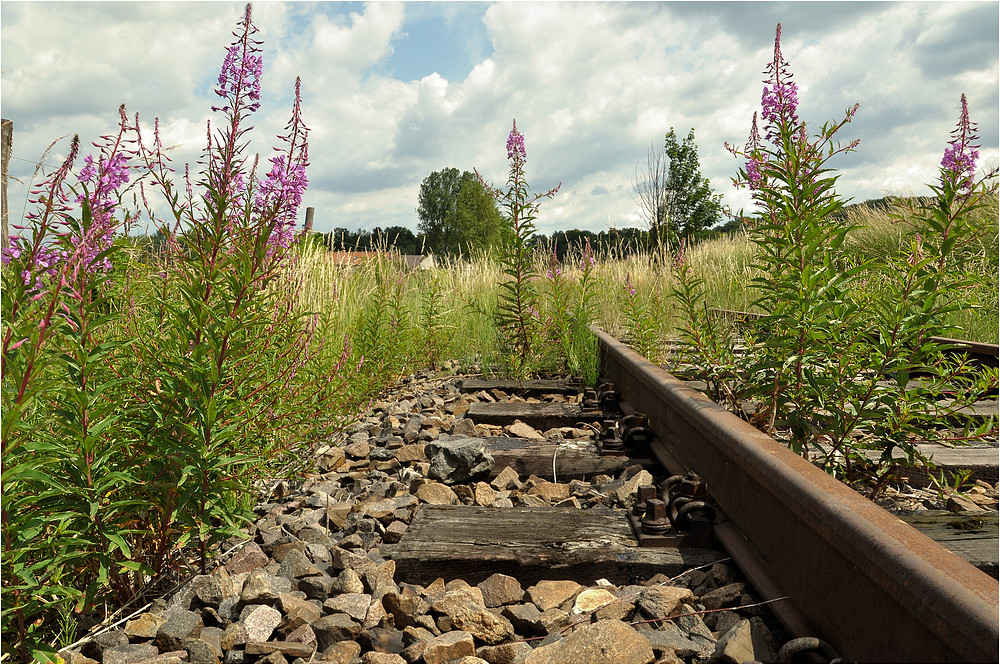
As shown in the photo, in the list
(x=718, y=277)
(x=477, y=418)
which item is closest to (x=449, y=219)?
(x=718, y=277)

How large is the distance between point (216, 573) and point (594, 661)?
50.0 inches

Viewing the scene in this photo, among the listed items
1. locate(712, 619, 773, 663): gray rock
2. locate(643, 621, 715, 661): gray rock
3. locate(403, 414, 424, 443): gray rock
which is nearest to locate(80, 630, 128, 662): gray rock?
locate(643, 621, 715, 661): gray rock

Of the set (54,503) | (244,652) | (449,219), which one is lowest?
(244,652)

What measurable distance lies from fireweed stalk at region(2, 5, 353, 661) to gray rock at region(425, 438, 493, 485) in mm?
946

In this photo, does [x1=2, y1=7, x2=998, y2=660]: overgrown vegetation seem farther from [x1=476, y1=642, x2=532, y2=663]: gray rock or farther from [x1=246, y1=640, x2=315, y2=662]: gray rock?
[x1=476, y1=642, x2=532, y2=663]: gray rock

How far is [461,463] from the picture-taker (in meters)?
3.34

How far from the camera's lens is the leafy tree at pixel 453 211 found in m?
68.2

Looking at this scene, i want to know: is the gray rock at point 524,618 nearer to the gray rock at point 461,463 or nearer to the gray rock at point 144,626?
the gray rock at point 144,626

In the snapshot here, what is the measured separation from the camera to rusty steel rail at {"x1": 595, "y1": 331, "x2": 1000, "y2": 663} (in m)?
1.20

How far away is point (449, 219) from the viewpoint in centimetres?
7625

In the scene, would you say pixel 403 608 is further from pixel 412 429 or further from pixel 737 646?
pixel 412 429

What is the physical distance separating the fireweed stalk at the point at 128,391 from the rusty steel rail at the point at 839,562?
1593 mm

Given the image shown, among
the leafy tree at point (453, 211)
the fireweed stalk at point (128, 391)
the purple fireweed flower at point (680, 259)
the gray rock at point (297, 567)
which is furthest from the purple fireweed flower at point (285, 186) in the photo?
the leafy tree at point (453, 211)

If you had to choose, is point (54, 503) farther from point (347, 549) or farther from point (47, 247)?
point (347, 549)
